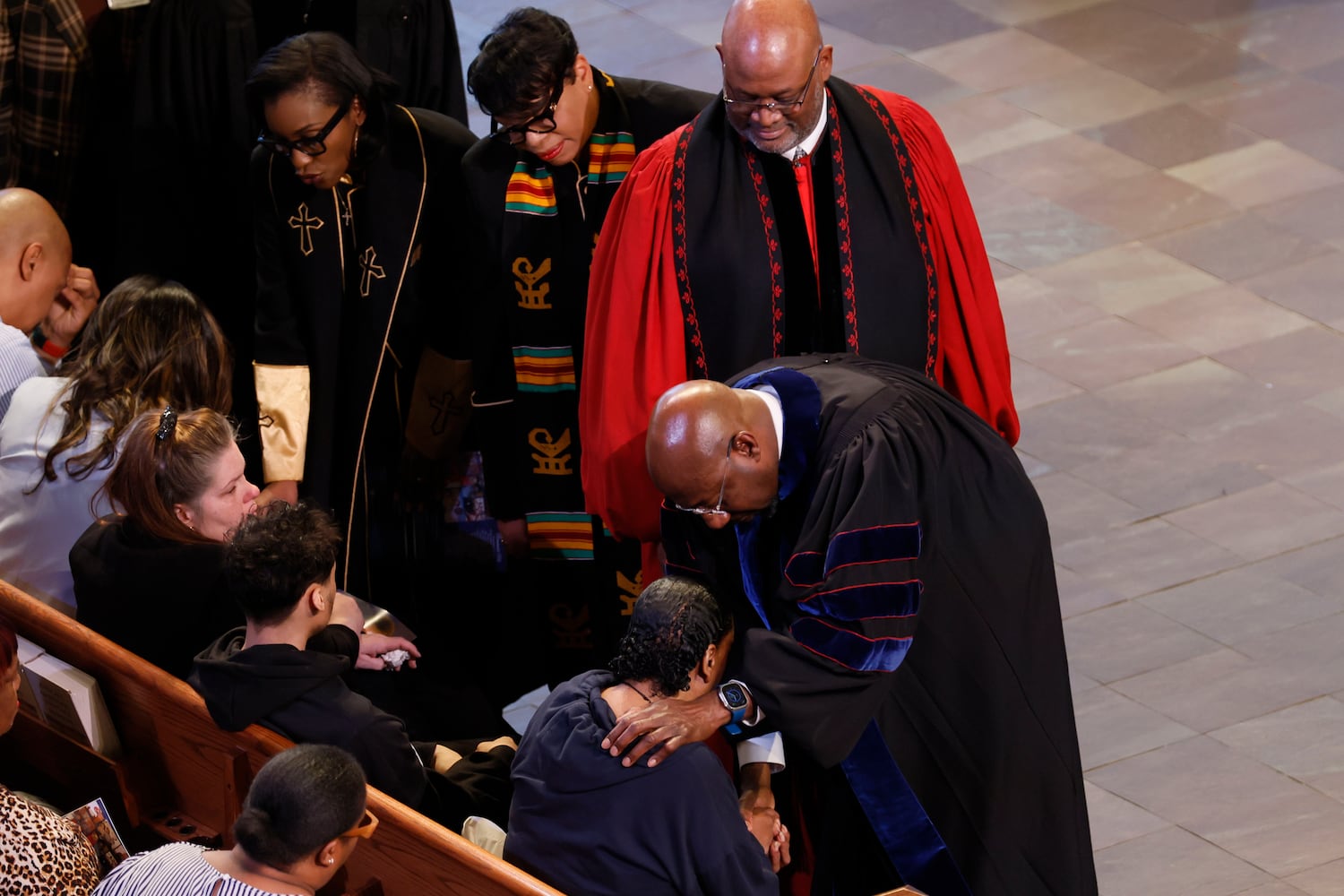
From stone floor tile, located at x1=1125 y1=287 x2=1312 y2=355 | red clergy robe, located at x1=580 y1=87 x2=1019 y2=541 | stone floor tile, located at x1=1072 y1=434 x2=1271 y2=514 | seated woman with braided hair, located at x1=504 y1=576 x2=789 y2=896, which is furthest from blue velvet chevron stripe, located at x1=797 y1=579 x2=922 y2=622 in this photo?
stone floor tile, located at x1=1125 y1=287 x2=1312 y2=355

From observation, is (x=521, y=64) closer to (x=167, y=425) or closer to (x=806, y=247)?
(x=806, y=247)

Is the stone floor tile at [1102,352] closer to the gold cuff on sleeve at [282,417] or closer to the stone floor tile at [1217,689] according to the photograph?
the stone floor tile at [1217,689]

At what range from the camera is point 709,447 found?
11.1 ft

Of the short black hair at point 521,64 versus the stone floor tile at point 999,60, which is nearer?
the short black hair at point 521,64

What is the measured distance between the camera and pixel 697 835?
3.27m

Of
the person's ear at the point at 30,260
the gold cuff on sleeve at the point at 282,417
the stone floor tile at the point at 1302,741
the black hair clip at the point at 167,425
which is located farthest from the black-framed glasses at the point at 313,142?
the stone floor tile at the point at 1302,741

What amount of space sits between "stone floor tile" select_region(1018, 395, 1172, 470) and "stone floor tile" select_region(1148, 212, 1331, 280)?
3.58 feet

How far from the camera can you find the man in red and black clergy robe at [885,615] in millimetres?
3438

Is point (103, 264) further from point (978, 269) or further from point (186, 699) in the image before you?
point (978, 269)

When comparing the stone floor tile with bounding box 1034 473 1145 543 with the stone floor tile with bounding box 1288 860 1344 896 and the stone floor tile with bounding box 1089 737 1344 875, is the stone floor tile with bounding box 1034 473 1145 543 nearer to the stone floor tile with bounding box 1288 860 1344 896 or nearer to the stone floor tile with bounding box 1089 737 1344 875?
the stone floor tile with bounding box 1089 737 1344 875

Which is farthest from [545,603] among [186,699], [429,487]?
[186,699]

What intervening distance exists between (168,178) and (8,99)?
0.60 metres

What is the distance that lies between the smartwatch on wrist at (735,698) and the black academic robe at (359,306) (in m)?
1.83

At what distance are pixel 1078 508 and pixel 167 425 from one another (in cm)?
315
